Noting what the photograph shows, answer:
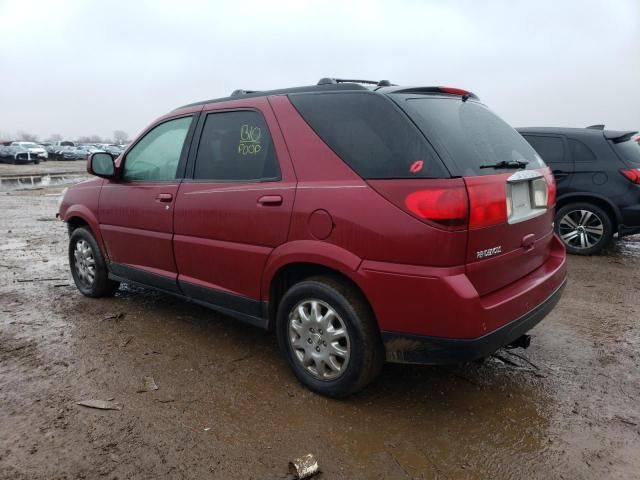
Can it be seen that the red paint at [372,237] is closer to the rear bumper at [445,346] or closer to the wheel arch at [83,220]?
the rear bumper at [445,346]

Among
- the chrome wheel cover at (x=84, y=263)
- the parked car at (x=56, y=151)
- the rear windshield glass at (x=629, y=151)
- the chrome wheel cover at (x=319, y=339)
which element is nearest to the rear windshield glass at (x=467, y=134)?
the chrome wheel cover at (x=319, y=339)

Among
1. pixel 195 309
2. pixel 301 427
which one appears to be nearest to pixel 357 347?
pixel 301 427

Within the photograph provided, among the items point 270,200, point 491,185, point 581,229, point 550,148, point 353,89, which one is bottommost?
point 581,229

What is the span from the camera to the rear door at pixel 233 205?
9.95 ft

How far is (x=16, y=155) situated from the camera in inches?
1383

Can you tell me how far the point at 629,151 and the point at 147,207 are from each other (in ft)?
19.9

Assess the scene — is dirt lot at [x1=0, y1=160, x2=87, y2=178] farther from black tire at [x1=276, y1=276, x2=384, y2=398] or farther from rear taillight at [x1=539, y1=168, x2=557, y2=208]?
rear taillight at [x1=539, y1=168, x2=557, y2=208]

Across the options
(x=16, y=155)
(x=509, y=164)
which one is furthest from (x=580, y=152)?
(x=16, y=155)

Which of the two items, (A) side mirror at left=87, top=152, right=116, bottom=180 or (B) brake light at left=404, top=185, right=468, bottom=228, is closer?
(B) brake light at left=404, top=185, right=468, bottom=228

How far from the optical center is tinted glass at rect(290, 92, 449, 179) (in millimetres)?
2502

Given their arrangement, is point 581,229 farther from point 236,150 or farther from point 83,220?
point 83,220

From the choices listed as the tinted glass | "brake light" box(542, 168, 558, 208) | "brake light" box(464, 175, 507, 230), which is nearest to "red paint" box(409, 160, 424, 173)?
the tinted glass

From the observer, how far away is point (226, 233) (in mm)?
3295

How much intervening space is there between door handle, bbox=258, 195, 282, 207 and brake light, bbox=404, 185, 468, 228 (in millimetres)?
922
